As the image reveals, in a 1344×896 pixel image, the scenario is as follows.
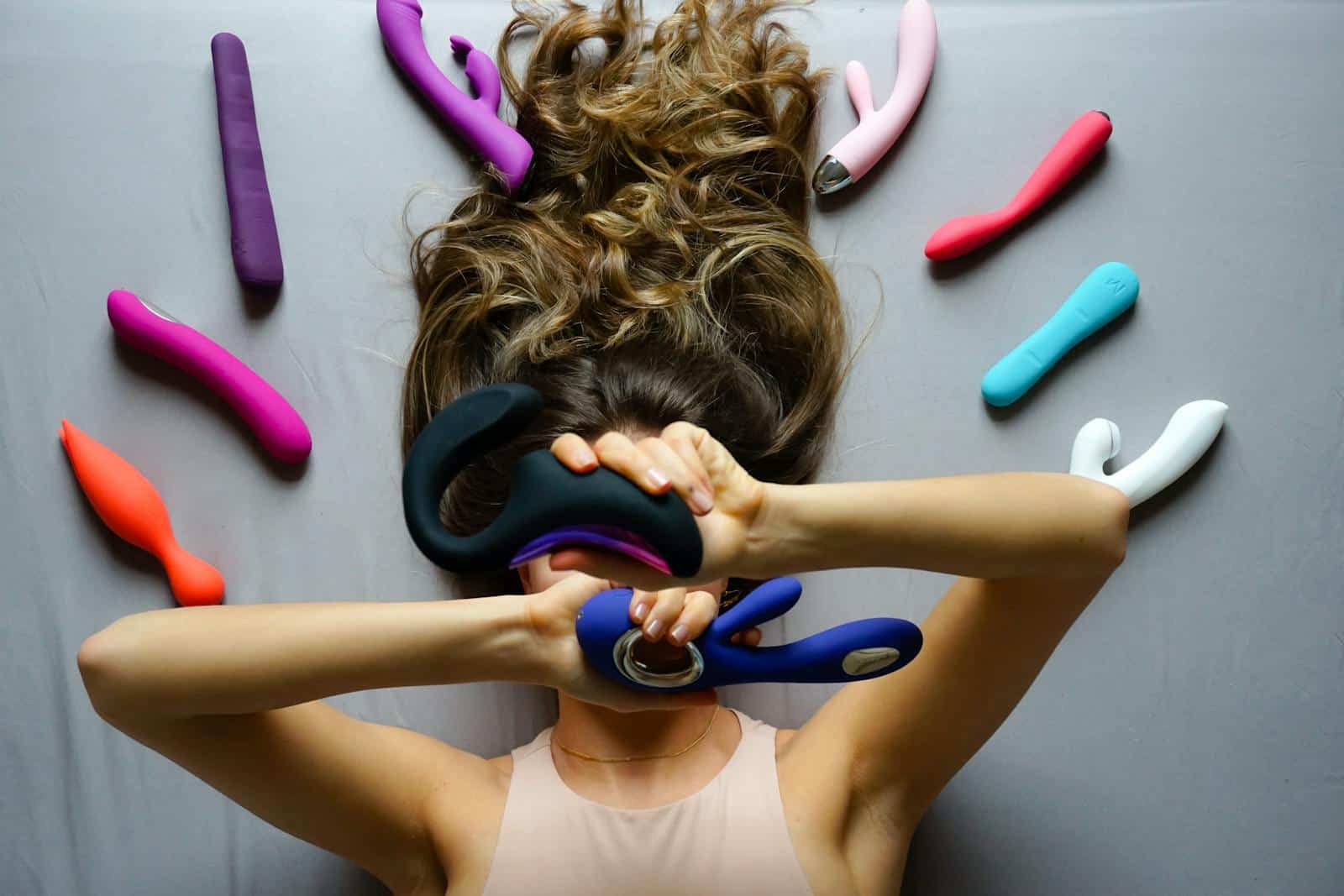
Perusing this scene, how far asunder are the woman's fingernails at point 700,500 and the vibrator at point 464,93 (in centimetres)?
46

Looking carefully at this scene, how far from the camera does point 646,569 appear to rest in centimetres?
62

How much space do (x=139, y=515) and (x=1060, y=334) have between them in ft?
2.51

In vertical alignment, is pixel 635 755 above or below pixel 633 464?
below

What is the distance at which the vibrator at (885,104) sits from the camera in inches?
39.7

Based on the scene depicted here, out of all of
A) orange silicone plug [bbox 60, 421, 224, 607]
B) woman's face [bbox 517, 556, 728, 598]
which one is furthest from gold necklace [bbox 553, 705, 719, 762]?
orange silicone plug [bbox 60, 421, 224, 607]

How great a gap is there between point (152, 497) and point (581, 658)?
1.54ft

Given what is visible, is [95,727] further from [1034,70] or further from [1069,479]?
→ [1034,70]

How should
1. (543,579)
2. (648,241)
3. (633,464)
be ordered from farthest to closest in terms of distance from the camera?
(648,241) → (543,579) → (633,464)

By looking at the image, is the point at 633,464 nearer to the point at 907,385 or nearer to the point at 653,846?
the point at 653,846

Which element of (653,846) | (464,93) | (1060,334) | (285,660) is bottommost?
(653,846)

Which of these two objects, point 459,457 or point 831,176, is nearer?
point 459,457

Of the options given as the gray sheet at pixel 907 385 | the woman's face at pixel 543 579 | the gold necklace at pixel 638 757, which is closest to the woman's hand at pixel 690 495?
the woman's face at pixel 543 579

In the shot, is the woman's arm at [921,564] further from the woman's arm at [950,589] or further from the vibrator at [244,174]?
the vibrator at [244,174]

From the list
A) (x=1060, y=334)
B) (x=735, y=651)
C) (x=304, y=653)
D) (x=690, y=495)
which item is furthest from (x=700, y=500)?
(x=1060, y=334)
